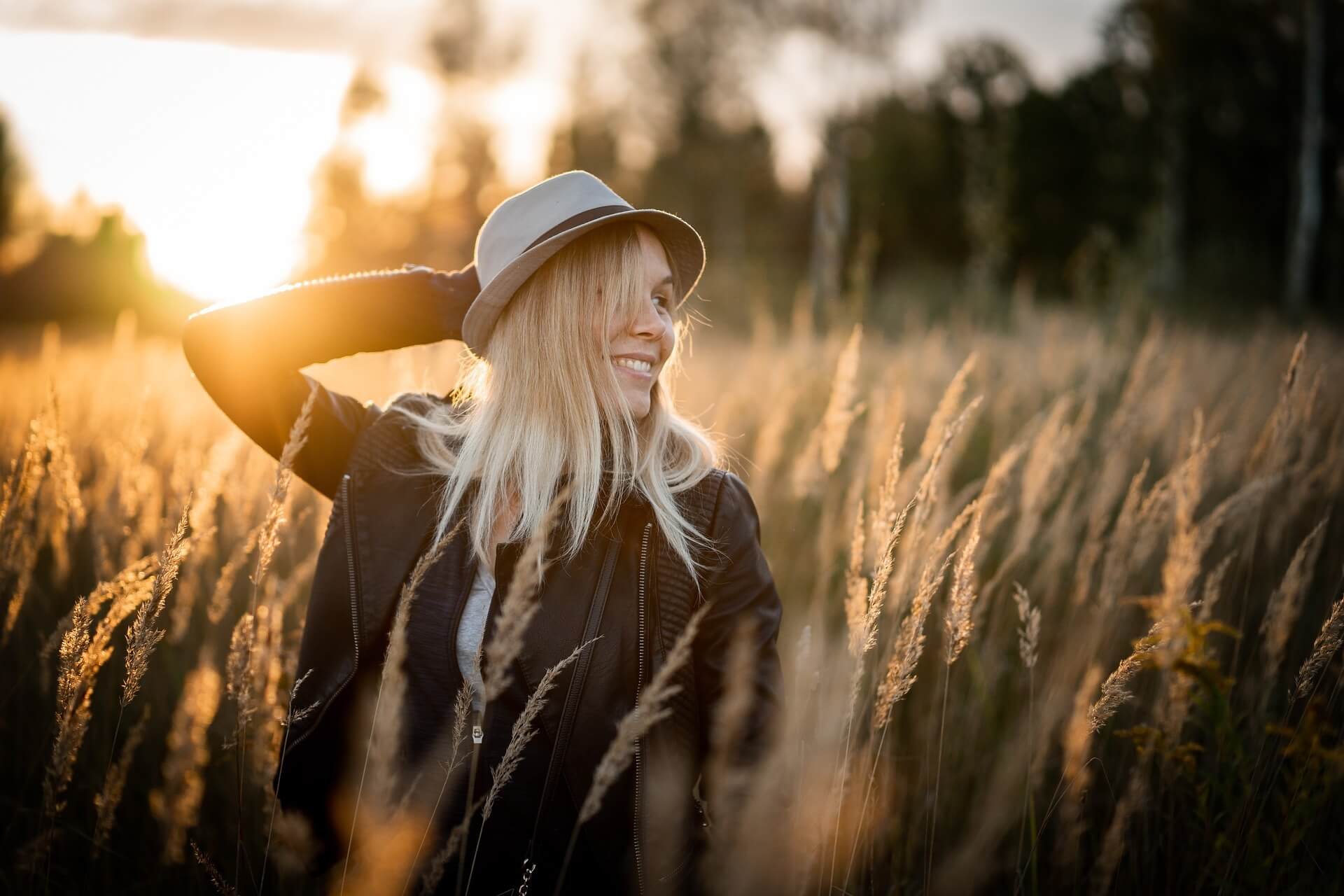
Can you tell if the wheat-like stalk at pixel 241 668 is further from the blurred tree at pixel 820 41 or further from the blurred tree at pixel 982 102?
the blurred tree at pixel 982 102

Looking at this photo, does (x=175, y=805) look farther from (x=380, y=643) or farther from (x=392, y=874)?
(x=380, y=643)

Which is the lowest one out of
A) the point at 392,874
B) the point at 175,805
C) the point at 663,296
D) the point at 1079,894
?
the point at 1079,894

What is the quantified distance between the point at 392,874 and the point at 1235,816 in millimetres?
1570

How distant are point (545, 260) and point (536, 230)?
72mm

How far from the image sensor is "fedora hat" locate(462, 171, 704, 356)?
5.47 ft

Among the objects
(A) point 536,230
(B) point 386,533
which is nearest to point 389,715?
(B) point 386,533

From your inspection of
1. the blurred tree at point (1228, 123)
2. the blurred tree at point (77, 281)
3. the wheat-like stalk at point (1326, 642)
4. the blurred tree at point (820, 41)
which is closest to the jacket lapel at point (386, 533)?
the wheat-like stalk at point (1326, 642)

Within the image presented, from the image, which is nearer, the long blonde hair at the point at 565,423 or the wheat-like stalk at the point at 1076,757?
the wheat-like stalk at the point at 1076,757

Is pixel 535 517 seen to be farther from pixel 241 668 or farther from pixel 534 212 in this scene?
pixel 534 212

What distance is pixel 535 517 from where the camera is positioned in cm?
159

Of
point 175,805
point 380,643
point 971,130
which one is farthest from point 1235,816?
point 971,130

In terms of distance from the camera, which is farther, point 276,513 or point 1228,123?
point 1228,123

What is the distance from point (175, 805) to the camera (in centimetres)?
117

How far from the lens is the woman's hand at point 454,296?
6.30 ft
